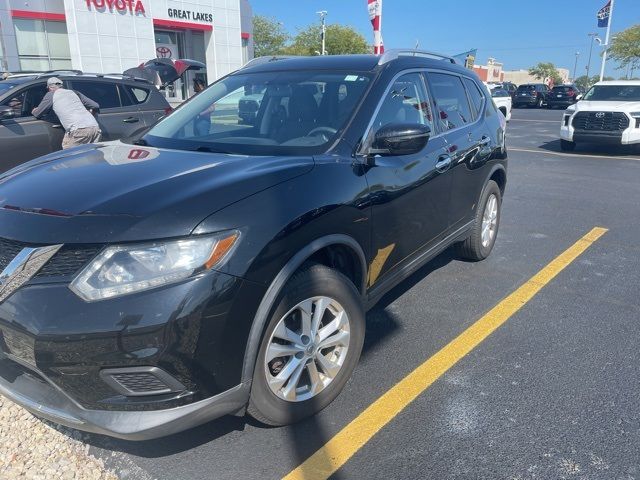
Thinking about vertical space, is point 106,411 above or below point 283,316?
below

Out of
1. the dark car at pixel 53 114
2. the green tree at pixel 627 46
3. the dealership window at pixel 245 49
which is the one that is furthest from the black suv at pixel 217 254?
the green tree at pixel 627 46

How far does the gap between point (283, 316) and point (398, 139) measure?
1182mm

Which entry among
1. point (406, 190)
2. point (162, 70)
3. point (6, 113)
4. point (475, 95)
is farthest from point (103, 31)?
point (406, 190)

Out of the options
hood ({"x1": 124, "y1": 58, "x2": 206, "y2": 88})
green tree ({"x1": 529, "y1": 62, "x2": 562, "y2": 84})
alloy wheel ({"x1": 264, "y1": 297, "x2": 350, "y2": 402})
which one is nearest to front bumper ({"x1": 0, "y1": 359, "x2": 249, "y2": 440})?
alloy wheel ({"x1": 264, "y1": 297, "x2": 350, "y2": 402})

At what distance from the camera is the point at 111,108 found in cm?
809

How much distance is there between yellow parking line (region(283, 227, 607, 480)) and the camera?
7.79 ft

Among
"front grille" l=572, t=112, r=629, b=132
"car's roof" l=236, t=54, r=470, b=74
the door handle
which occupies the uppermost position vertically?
"car's roof" l=236, t=54, r=470, b=74

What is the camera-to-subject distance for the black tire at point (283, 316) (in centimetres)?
228

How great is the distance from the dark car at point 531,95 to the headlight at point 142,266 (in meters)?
35.8

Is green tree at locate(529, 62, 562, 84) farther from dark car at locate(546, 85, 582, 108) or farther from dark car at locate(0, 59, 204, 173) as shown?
dark car at locate(0, 59, 204, 173)

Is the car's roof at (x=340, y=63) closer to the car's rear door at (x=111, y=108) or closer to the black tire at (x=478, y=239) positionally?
the black tire at (x=478, y=239)

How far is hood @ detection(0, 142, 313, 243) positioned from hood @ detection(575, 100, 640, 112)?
38.2 ft

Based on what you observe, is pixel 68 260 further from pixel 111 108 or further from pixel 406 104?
pixel 111 108

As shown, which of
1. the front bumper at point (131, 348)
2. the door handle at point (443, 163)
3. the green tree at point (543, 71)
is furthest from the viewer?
the green tree at point (543, 71)
